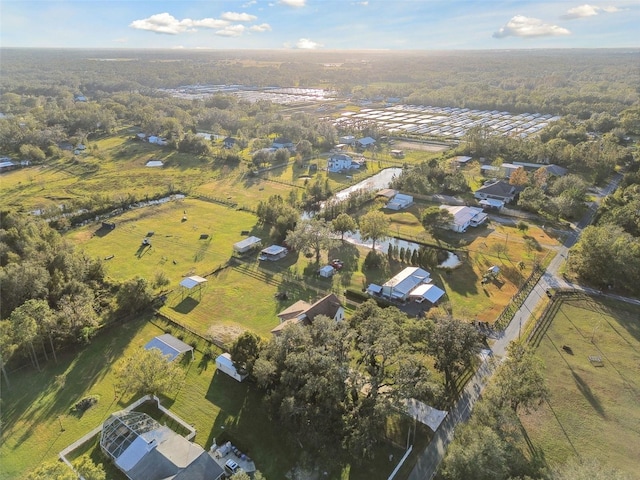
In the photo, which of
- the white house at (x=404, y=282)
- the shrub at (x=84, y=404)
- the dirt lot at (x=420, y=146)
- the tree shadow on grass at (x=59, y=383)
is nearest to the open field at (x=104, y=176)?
the tree shadow on grass at (x=59, y=383)

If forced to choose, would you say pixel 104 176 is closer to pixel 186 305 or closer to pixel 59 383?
pixel 186 305

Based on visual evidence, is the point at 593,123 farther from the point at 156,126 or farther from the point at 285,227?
the point at 156,126

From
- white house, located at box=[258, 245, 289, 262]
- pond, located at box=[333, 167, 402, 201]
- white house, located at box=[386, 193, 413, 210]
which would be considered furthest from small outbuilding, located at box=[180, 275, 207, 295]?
white house, located at box=[386, 193, 413, 210]

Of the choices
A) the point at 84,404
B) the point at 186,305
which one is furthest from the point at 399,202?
the point at 84,404

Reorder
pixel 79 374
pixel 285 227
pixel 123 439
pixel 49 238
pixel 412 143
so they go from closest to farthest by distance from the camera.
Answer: pixel 123 439 < pixel 79 374 < pixel 49 238 < pixel 285 227 < pixel 412 143

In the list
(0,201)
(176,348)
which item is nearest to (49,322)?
(176,348)

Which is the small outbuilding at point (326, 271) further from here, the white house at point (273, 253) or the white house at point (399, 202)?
the white house at point (399, 202)

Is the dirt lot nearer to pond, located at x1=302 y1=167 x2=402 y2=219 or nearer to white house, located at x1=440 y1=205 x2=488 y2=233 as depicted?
pond, located at x1=302 y1=167 x2=402 y2=219
